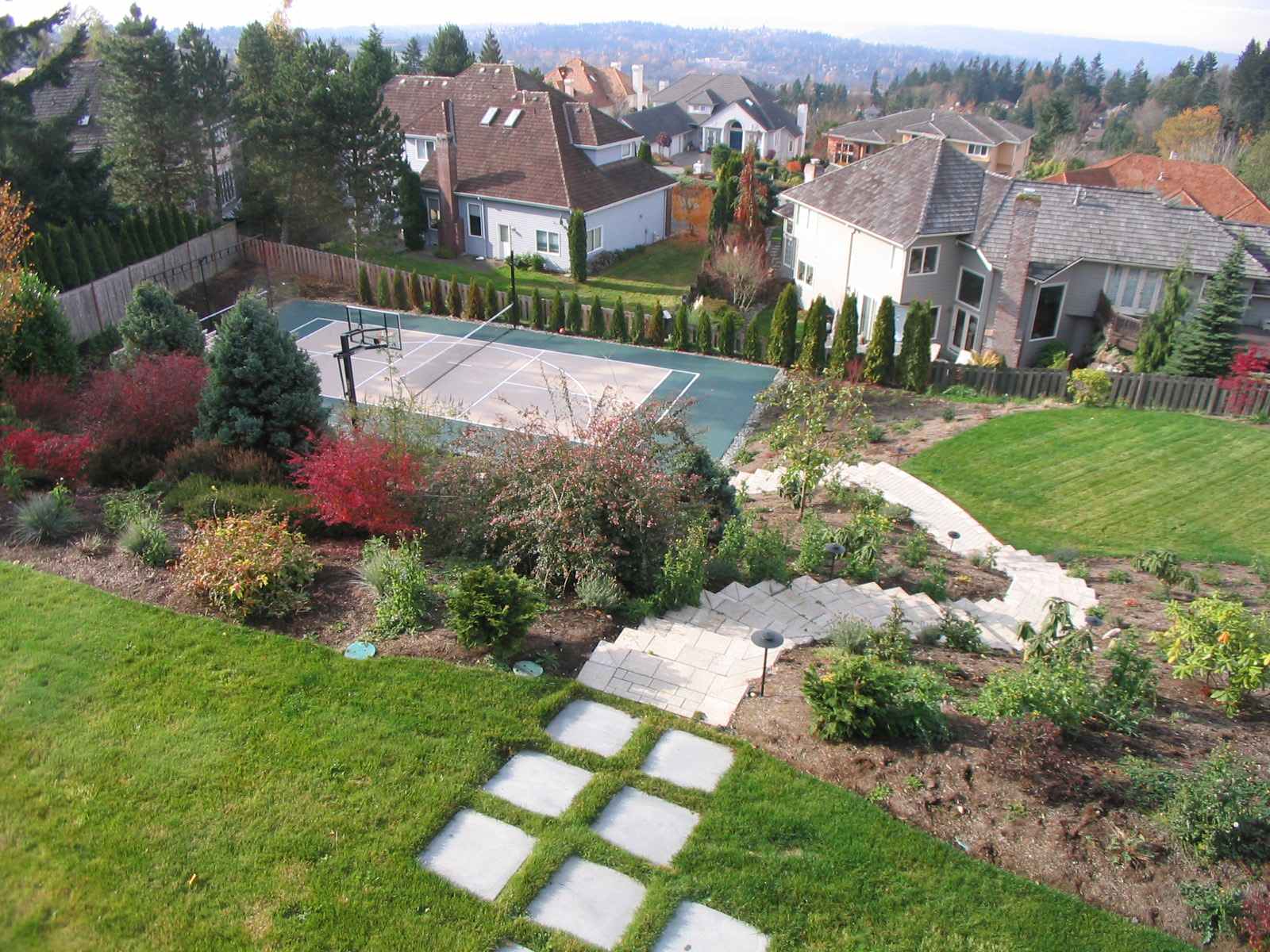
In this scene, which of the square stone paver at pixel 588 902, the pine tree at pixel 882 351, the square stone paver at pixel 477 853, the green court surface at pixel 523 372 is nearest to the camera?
the square stone paver at pixel 588 902

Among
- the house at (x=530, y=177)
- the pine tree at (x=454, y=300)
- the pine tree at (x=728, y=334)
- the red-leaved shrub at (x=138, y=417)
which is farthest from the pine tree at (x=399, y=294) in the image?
the red-leaved shrub at (x=138, y=417)

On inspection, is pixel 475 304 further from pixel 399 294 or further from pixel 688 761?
pixel 688 761

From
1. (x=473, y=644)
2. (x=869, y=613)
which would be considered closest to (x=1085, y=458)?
(x=869, y=613)

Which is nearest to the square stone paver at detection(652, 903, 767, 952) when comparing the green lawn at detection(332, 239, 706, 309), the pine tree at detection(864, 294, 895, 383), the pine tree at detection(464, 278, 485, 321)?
the pine tree at detection(864, 294, 895, 383)

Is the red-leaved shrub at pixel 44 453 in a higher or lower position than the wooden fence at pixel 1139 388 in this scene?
higher

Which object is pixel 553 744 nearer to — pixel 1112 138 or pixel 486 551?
pixel 486 551

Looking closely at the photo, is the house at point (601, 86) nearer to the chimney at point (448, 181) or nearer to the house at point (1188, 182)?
the chimney at point (448, 181)
